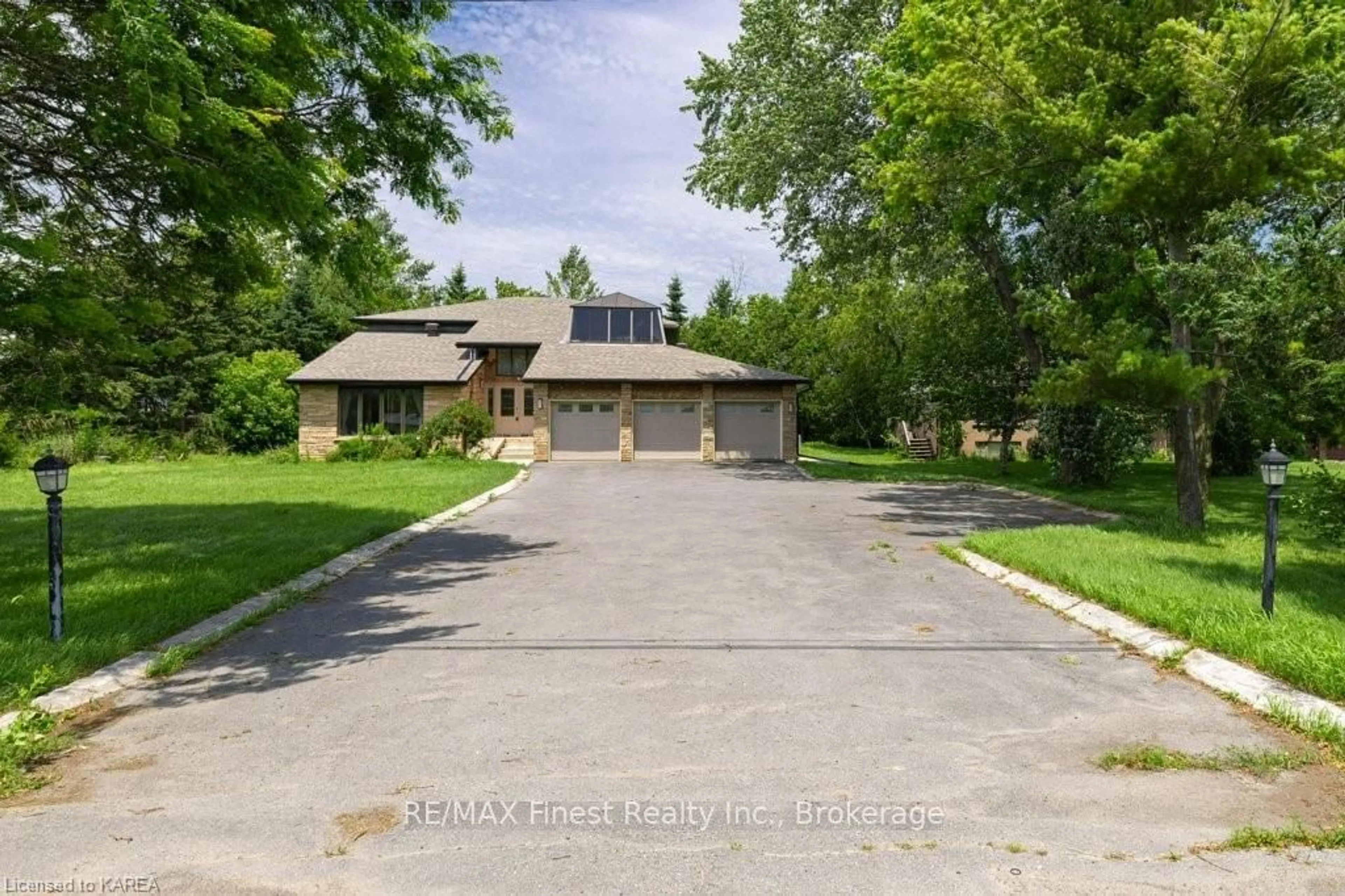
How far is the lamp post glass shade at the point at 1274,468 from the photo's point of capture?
246 inches

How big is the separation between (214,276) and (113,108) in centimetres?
284

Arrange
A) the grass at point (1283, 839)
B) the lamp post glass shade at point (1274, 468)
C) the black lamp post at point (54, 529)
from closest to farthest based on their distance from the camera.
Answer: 1. the grass at point (1283, 839)
2. the black lamp post at point (54, 529)
3. the lamp post glass shade at point (1274, 468)

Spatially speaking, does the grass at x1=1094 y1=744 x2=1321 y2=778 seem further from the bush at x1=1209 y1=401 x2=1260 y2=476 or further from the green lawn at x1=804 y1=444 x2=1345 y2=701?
the bush at x1=1209 y1=401 x2=1260 y2=476

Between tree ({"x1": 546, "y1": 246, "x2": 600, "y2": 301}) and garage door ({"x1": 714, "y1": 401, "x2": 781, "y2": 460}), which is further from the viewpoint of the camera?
tree ({"x1": 546, "y1": 246, "x2": 600, "y2": 301})

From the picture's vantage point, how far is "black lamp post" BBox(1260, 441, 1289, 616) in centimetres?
602

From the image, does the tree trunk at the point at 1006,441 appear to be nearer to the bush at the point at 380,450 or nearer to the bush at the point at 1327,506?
the bush at the point at 1327,506

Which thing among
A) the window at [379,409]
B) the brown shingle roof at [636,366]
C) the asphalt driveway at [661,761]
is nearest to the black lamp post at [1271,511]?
the asphalt driveway at [661,761]

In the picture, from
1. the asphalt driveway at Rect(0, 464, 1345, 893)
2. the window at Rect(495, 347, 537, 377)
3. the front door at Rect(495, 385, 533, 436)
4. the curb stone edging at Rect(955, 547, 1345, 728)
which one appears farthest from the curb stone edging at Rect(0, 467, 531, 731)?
the window at Rect(495, 347, 537, 377)

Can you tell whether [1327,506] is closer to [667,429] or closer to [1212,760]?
[1212,760]

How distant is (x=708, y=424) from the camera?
94.1 feet

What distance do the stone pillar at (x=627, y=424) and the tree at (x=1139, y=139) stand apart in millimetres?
15143

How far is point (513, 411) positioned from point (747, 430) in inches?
393

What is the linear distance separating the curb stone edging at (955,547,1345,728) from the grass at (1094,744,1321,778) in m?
0.49

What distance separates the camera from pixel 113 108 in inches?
231
